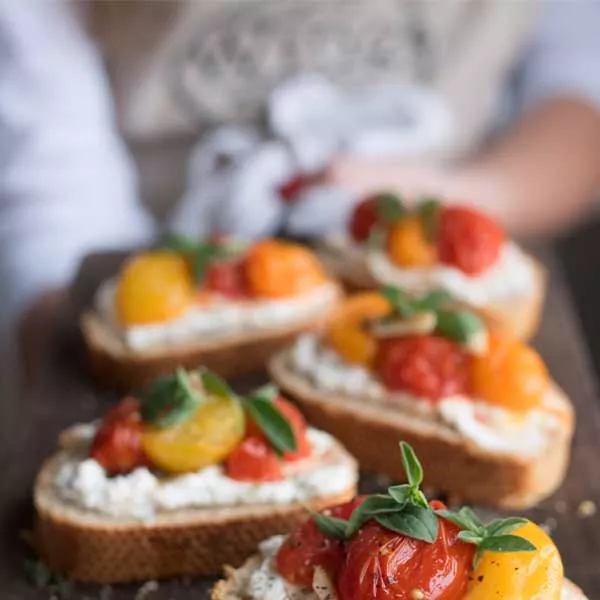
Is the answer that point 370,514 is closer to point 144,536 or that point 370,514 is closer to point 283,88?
point 144,536

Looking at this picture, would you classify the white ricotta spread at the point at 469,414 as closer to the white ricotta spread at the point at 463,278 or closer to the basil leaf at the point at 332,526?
the white ricotta spread at the point at 463,278

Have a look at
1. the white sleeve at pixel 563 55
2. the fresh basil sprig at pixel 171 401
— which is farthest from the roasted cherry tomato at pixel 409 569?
the white sleeve at pixel 563 55

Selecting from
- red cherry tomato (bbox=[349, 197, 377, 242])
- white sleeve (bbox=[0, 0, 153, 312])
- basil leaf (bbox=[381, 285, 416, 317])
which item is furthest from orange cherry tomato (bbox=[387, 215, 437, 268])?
white sleeve (bbox=[0, 0, 153, 312])

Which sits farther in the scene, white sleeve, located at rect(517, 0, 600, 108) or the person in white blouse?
white sleeve, located at rect(517, 0, 600, 108)

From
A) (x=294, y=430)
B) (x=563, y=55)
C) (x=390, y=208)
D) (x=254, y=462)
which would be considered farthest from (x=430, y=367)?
(x=563, y=55)

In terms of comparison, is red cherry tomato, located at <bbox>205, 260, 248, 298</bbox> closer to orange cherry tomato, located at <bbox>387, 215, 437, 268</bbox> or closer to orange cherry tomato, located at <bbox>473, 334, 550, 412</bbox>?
orange cherry tomato, located at <bbox>387, 215, 437, 268</bbox>

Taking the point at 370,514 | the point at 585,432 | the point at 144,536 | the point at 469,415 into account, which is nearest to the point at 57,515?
the point at 144,536

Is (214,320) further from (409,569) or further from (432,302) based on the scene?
(409,569)
